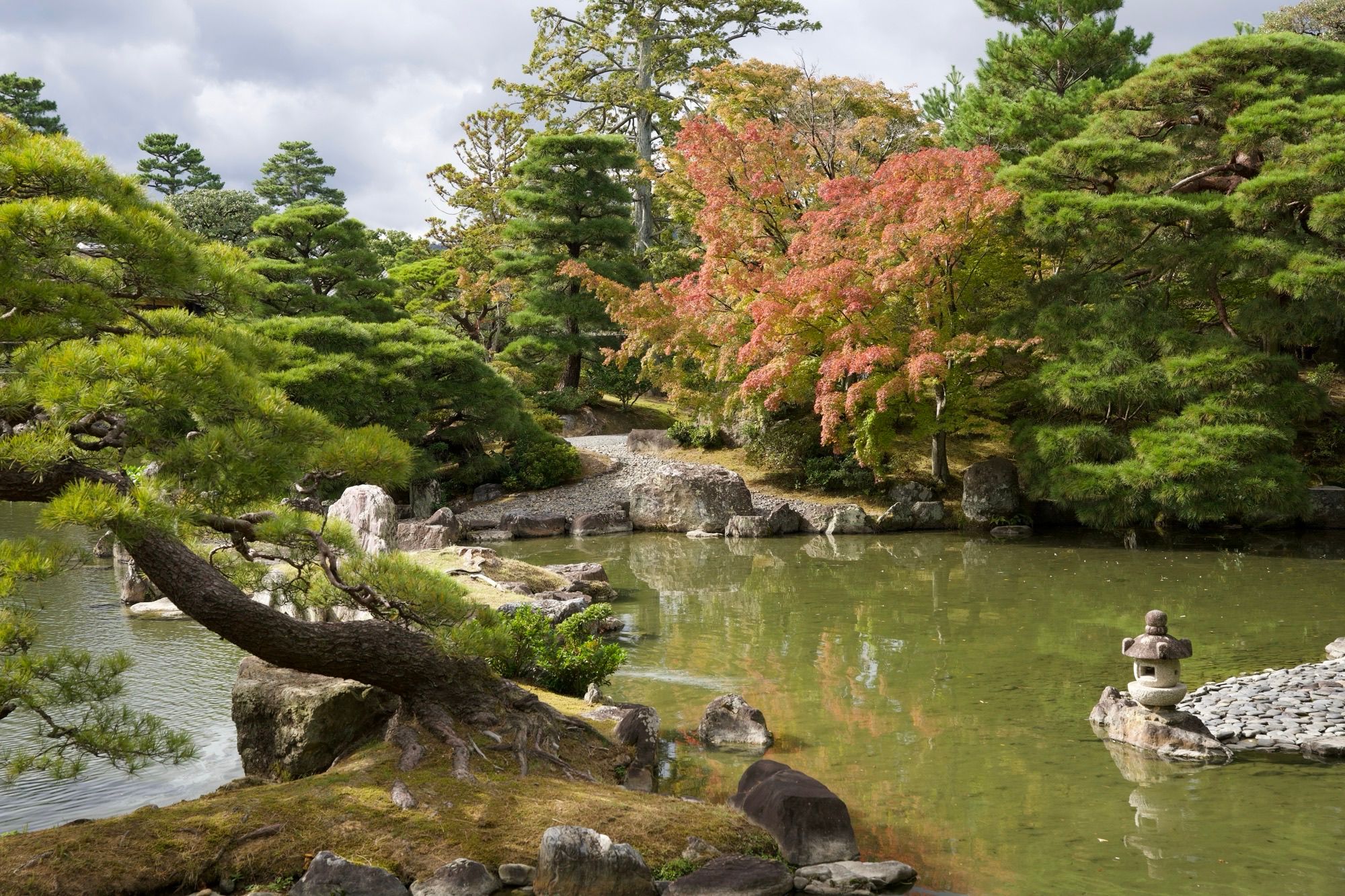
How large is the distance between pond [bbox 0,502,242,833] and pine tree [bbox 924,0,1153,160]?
13592mm

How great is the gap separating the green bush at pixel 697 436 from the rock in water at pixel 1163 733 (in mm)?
13442

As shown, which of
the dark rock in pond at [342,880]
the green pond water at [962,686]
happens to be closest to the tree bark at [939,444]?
the green pond water at [962,686]

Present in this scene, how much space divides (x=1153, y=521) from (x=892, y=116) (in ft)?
27.4

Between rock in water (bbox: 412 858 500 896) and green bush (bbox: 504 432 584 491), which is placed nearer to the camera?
rock in water (bbox: 412 858 500 896)

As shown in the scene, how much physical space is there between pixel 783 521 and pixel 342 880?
12.4 meters

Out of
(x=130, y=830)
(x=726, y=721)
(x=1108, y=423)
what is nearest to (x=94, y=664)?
(x=130, y=830)

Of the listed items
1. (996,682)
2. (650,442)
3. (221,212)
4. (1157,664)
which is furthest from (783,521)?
(221,212)

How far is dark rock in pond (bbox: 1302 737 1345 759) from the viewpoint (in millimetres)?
5945

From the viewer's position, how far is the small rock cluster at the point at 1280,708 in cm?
607

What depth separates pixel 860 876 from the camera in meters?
4.32

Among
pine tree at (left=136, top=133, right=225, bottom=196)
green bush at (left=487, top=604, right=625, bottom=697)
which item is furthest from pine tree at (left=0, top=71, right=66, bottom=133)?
green bush at (left=487, top=604, right=625, bottom=697)

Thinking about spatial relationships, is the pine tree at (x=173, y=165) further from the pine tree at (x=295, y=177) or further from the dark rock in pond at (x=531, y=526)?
the dark rock in pond at (x=531, y=526)

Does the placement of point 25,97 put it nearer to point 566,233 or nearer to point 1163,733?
point 566,233

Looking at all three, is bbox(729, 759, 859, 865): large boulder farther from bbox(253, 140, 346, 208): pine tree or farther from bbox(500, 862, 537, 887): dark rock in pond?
bbox(253, 140, 346, 208): pine tree
